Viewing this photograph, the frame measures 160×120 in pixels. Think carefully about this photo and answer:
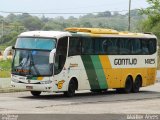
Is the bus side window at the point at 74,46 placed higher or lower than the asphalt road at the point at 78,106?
higher

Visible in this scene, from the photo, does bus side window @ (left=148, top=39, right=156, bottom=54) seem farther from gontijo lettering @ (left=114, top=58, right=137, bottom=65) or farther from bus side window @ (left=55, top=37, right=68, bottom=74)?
bus side window @ (left=55, top=37, right=68, bottom=74)

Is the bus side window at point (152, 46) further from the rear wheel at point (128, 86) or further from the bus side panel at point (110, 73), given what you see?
the bus side panel at point (110, 73)

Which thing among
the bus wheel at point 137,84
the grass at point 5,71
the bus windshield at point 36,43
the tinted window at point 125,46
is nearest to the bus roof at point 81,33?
the bus windshield at point 36,43

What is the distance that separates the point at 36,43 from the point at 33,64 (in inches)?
39.6

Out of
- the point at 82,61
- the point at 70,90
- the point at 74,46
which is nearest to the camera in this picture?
the point at 70,90

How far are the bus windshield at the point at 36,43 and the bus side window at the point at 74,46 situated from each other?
118 cm

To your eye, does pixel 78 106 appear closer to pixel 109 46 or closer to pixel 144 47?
pixel 109 46

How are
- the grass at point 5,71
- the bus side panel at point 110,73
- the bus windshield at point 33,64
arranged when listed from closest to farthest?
the bus windshield at point 33,64 → the bus side panel at point 110,73 → the grass at point 5,71

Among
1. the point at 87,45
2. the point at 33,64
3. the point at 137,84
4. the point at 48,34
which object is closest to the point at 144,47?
the point at 137,84

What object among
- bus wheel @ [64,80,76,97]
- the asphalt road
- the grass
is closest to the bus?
bus wheel @ [64,80,76,97]

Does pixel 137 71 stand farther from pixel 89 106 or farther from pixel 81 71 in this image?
pixel 89 106

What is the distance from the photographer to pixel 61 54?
27781 millimetres

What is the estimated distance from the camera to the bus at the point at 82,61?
27.3m

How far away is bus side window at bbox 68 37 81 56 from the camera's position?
2847 cm
